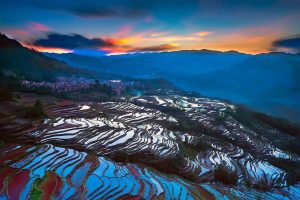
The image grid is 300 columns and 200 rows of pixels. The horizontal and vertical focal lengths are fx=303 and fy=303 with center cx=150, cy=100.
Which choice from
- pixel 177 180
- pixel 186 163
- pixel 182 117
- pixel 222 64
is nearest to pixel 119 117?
pixel 182 117

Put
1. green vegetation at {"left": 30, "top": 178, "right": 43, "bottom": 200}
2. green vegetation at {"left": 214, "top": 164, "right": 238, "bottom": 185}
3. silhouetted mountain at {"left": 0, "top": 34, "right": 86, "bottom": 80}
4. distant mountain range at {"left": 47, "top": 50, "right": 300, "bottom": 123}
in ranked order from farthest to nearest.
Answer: distant mountain range at {"left": 47, "top": 50, "right": 300, "bottom": 123} < silhouetted mountain at {"left": 0, "top": 34, "right": 86, "bottom": 80} < green vegetation at {"left": 214, "top": 164, "right": 238, "bottom": 185} < green vegetation at {"left": 30, "top": 178, "right": 43, "bottom": 200}

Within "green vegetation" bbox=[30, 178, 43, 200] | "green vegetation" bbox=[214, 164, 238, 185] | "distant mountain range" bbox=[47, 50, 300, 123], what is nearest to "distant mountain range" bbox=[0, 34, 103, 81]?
"green vegetation" bbox=[214, 164, 238, 185]

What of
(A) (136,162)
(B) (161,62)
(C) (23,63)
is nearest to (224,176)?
(A) (136,162)

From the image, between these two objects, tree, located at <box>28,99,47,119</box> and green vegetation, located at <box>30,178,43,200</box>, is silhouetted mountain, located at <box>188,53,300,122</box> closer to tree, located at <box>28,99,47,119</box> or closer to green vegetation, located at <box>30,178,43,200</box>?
tree, located at <box>28,99,47,119</box>

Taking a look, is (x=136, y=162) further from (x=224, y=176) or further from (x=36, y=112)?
(x=36, y=112)

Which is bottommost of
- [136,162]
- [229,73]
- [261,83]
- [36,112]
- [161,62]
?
[261,83]

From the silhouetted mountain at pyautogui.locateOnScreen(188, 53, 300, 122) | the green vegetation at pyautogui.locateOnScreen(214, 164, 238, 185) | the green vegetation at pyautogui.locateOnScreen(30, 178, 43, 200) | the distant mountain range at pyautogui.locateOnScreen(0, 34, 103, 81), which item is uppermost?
the distant mountain range at pyautogui.locateOnScreen(0, 34, 103, 81)
